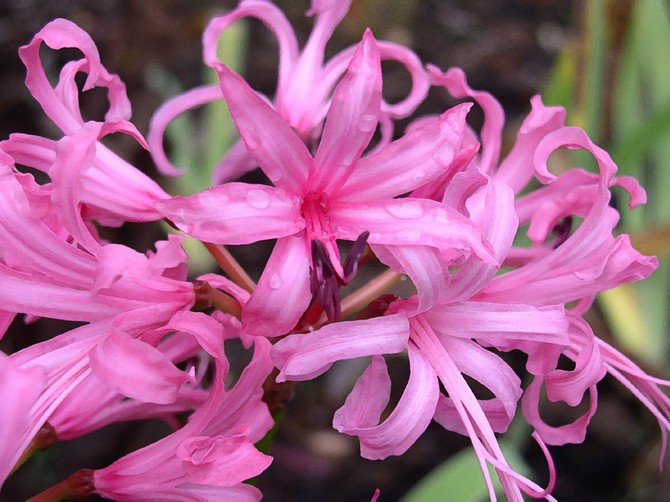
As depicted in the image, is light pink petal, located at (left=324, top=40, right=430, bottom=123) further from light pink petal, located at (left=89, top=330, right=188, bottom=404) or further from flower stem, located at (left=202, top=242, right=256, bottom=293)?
light pink petal, located at (left=89, top=330, right=188, bottom=404)

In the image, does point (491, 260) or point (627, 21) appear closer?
point (491, 260)

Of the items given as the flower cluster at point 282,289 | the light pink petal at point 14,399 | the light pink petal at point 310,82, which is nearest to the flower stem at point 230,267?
the flower cluster at point 282,289

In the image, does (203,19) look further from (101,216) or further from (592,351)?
(592,351)

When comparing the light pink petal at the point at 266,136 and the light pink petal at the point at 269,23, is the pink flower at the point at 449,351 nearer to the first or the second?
the light pink petal at the point at 266,136

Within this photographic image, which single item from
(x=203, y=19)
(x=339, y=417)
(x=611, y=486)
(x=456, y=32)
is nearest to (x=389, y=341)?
(x=339, y=417)

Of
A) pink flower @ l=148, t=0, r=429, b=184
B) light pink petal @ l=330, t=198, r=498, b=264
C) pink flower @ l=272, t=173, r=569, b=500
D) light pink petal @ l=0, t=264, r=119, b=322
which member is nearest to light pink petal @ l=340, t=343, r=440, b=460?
pink flower @ l=272, t=173, r=569, b=500
